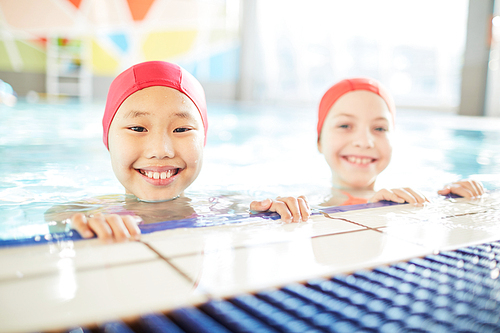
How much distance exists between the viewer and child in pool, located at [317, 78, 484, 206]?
251 cm

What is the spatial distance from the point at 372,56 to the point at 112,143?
43.8 ft

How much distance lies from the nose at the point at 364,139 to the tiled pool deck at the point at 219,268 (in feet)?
3.07

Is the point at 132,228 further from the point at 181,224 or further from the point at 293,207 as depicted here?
the point at 293,207

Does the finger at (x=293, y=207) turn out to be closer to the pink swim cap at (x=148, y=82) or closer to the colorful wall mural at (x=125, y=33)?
the pink swim cap at (x=148, y=82)

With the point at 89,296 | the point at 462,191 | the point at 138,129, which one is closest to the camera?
the point at 89,296

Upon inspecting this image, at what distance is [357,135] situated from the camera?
2.51 meters

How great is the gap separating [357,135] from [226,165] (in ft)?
6.28

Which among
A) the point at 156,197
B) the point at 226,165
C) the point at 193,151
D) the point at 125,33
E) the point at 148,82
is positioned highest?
the point at 125,33

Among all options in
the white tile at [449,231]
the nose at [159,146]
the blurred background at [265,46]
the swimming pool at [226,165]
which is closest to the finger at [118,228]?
the swimming pool at [226,165]

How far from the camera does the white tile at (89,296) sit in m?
0.81

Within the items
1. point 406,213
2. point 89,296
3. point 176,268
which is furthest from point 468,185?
point 89,296

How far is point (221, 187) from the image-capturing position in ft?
10.1

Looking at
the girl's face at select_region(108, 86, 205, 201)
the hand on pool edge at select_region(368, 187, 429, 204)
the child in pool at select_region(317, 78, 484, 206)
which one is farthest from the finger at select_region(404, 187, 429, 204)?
the girl's face at select_region(108, 86, 205, 201)

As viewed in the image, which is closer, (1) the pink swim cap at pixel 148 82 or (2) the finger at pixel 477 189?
(1) the pink swim cap at pixel 148 82
